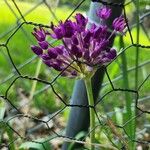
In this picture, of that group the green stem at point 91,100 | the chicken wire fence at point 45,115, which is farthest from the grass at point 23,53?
the green stem at point 91,100

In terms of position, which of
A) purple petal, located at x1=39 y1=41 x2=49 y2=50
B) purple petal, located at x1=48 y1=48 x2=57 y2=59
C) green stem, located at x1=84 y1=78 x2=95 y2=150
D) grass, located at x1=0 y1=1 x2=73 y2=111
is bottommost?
green stem, located at x1=84 y1=78 x2=95 y2=150

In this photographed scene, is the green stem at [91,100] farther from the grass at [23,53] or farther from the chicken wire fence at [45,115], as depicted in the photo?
the grass at [23,53]

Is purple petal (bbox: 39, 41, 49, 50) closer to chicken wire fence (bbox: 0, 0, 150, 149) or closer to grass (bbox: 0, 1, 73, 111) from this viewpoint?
chicken wire fence (bbox: 0, 0, 150, 149)

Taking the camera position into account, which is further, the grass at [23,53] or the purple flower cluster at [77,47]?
the grass at [23,53]

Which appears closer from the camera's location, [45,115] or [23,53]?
[45,115]

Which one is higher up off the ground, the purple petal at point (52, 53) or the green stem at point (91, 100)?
the purple petal at point (52, 53)

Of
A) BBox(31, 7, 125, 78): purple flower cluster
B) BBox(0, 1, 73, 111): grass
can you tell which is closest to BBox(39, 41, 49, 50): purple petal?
BBox(31, 7, 125, 78): purple flower cluster

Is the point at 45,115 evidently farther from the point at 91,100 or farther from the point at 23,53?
the point at 91,100

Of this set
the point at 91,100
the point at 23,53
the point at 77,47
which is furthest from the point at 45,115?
the point at 77,47

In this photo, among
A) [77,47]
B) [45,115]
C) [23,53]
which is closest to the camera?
[77,47]
